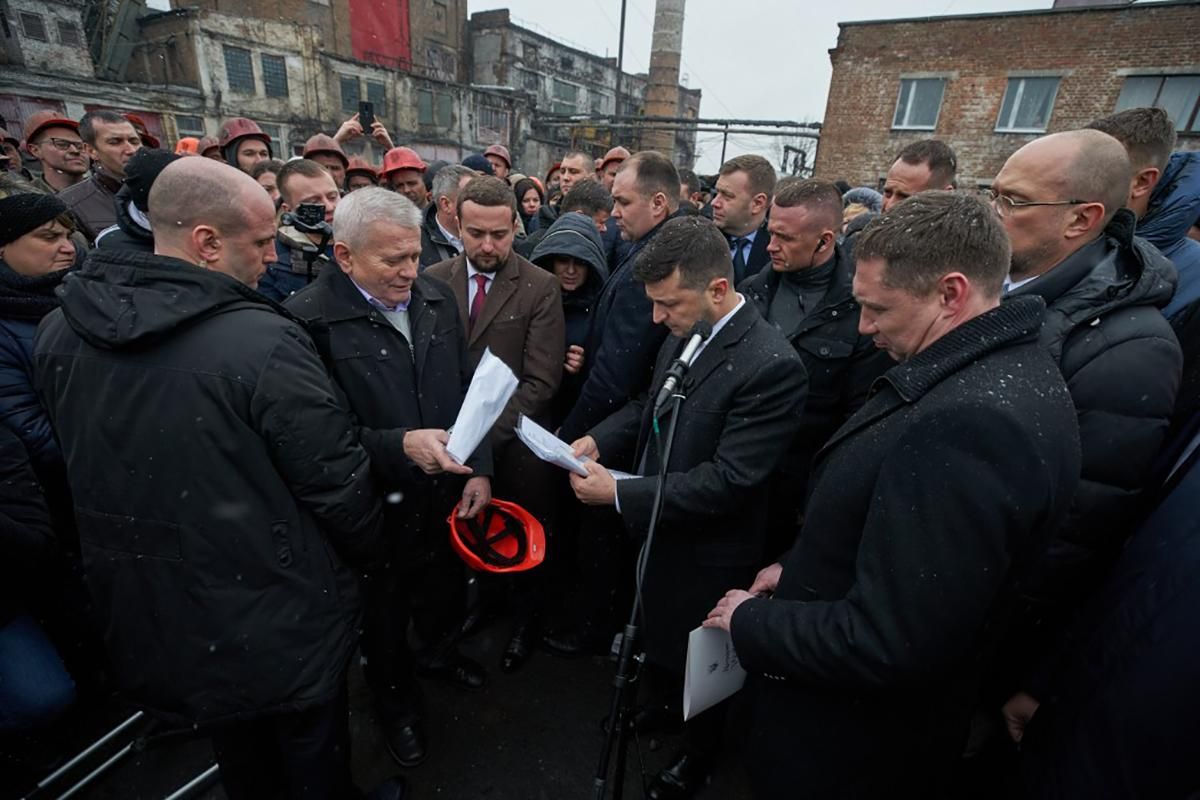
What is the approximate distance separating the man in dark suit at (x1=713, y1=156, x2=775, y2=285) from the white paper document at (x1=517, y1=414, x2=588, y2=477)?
2291 millimetres

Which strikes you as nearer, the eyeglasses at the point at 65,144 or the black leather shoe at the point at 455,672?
the black leather shoe at the point at 455,672

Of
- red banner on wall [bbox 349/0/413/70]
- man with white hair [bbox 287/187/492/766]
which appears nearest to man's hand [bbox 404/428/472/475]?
man with white hair [bbox 287/187/492/766]

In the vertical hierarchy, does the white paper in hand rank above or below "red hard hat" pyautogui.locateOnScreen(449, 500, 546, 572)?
above

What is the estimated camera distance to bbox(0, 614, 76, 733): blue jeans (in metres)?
2.14

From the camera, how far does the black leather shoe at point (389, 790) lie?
2514 mm

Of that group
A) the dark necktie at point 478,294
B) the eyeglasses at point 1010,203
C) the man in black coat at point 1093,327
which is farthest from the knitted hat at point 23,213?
the man in black coat at point 1093,327

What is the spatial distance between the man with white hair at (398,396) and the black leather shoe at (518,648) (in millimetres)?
232

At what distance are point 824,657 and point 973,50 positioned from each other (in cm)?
2049

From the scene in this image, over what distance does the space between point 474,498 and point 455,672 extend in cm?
115

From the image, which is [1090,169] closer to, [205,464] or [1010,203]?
[1010,203]

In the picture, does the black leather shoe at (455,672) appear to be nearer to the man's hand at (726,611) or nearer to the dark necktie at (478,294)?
the man's hand at (726,611)

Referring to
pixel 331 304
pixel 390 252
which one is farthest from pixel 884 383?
pixel 331 304

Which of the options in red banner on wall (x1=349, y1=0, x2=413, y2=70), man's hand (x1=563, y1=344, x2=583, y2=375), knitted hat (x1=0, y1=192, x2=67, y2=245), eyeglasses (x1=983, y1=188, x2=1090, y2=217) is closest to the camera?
eyeglasses (x1=983, y1=188, x2=1090, y2=217)

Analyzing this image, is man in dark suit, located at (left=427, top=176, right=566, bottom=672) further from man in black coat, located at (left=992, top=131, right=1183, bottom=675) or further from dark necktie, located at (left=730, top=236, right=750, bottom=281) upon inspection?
man in black coat, located at (left=992, top=131, right=1183, bottom=675)
